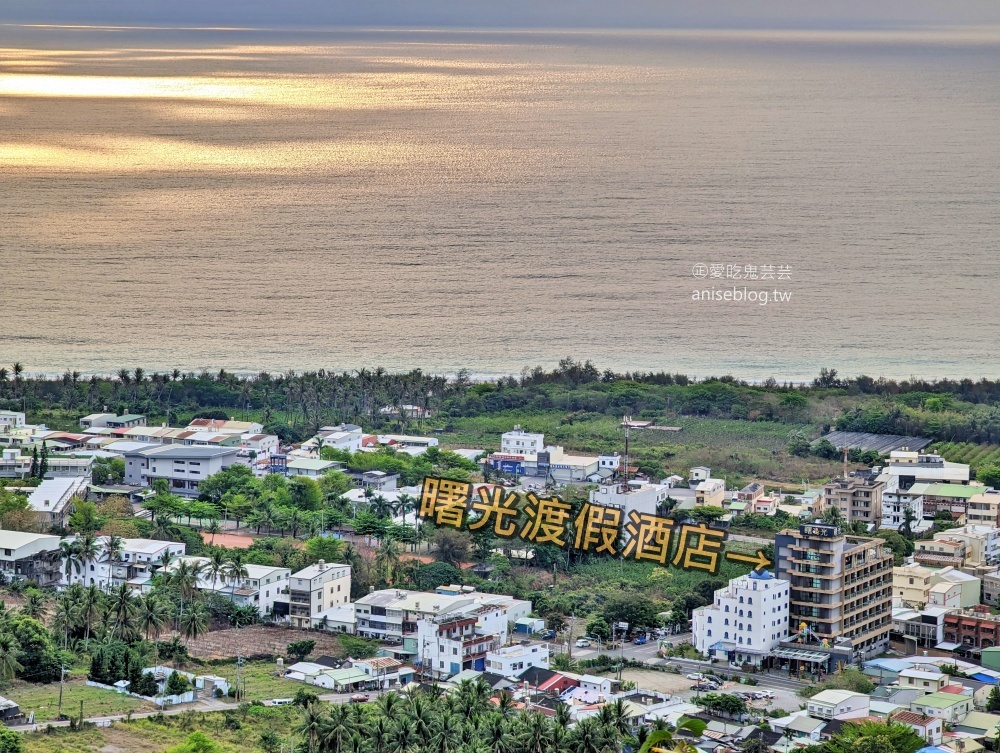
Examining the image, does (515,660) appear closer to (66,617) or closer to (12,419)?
(66,617)

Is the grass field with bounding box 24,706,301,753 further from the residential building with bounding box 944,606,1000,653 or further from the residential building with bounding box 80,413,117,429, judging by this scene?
the residential building with bounding box 80,413,117,429

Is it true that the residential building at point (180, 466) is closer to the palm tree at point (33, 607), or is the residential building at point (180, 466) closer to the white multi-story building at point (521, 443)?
the white multi-story building at point (521, 443)

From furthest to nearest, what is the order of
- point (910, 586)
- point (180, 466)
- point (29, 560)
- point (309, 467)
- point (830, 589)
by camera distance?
point (309, 467) < point (180, 466) < point (29, 560) < point (910, 586) < point (830, 589)

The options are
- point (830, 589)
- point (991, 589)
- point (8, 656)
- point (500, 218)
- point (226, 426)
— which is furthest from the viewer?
point (500, 218)

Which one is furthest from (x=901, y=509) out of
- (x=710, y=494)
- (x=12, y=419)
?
(x=12, y=419)

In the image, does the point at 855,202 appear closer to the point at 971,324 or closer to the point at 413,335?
the point at 971,324

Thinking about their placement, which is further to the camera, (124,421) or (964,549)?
(124,421)
